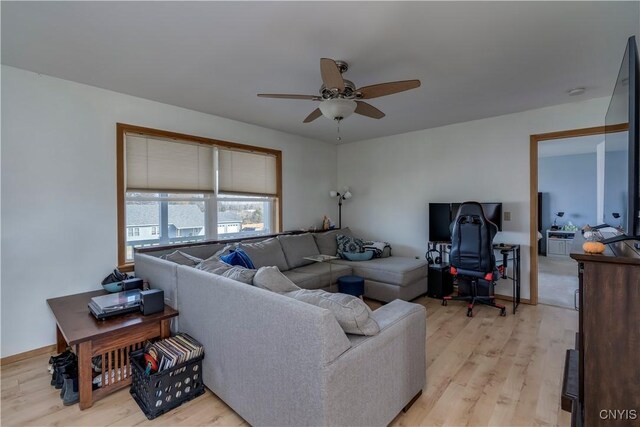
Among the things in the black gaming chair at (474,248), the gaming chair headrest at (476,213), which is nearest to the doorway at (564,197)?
the black gaming chair at (474,248)

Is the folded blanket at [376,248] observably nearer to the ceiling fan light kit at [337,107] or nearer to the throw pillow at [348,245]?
the throw pillow at [348,245]

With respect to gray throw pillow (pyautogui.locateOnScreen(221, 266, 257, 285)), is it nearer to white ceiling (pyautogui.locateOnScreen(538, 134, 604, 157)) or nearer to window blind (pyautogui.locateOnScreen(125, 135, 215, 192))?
window blind (pyautogui.locateOnScreen(125, 135, 215, 192))

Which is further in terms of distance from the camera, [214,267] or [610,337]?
[214,267]

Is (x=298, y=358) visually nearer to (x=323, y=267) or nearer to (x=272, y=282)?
(x=272, y=282)

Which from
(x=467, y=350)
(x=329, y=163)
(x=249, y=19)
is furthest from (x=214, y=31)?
(x=329, y=163)

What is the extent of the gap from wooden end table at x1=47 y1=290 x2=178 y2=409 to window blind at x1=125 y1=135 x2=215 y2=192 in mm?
1463

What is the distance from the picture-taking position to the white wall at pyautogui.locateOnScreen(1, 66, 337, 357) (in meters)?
2.54

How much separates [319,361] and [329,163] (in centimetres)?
470

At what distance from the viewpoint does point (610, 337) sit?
1.33m

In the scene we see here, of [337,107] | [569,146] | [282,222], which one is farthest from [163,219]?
[569,146]

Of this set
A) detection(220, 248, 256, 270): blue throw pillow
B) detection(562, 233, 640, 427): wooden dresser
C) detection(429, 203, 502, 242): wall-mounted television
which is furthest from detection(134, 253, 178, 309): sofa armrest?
detection(429, 203, 502, 242): wall-mounted television

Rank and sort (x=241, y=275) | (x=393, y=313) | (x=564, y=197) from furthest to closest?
(x=564, y=197)
(x=241, y=275)
(x=393, y=313)

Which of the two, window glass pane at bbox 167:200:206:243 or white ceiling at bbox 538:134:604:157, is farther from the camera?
white ceiling at bbox 538:134:604:157

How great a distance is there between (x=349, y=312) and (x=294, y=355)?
1.09 feet
